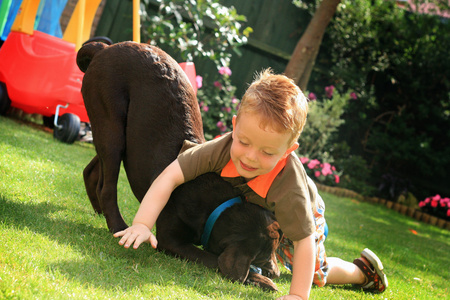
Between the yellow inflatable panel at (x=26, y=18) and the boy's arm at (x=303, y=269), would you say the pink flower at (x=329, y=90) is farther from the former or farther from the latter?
the boy's arm at (x=303, y=269)

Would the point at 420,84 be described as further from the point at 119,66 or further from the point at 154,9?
the point at 119,66

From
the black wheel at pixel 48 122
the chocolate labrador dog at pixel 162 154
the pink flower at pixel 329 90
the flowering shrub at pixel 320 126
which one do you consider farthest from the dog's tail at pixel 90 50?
the pink flower at pixel 329 90

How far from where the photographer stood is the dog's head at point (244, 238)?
2312 millimetres

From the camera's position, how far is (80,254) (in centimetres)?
213

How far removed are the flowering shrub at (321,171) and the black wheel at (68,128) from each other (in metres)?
3.72

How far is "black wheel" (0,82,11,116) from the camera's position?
201 inches

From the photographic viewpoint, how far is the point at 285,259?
111 inches

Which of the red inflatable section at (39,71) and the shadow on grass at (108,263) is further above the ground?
the red inflatable section at (39,71)

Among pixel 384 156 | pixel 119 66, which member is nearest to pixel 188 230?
pixel 119 66

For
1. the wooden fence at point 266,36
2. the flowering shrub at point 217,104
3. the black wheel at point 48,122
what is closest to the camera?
the black wheel at point 48,122

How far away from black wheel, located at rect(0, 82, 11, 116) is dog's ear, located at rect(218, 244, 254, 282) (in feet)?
12.3

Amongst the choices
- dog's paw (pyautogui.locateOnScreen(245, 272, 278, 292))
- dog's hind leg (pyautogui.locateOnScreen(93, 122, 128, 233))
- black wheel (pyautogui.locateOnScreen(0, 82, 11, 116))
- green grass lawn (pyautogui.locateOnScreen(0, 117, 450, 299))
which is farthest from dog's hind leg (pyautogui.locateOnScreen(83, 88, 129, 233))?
black wheel (pyautogui.locateOnScreen(0, 82, 11, 116))

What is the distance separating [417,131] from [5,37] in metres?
7.11

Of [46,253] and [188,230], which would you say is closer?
[46,253]
